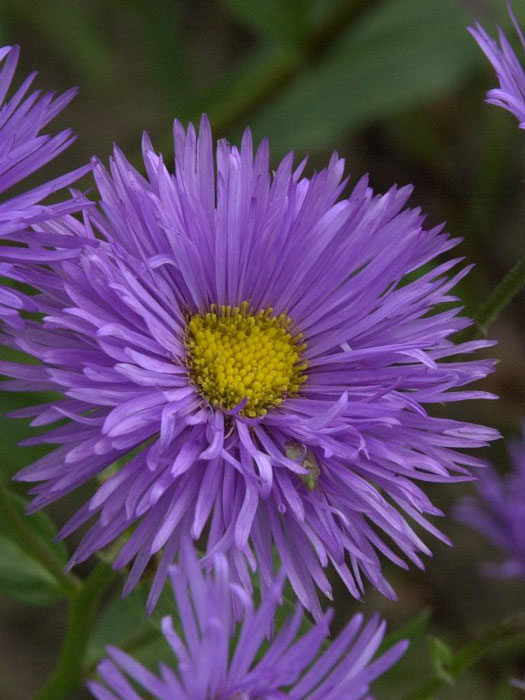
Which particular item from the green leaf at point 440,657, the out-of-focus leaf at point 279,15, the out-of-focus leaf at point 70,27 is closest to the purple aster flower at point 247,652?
the green leaf at point 440,657

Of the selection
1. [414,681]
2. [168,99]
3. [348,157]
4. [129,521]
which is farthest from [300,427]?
[348,157]

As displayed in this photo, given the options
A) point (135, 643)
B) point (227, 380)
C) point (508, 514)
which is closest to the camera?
point (227, 380)

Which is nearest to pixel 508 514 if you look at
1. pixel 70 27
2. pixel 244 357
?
pixel 244 357

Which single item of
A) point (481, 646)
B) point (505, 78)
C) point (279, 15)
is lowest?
point (481, 646)

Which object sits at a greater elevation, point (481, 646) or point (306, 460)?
point (306, 460)

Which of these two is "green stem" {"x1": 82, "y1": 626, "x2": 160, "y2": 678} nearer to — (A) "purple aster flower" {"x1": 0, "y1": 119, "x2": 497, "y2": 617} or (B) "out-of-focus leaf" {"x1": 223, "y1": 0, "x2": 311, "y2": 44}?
(A) "purple aster flower" {"x1": 0, "y1": 119, "x2": 497, "y2": 617}

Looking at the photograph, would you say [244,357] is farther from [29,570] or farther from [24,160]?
[29,570]

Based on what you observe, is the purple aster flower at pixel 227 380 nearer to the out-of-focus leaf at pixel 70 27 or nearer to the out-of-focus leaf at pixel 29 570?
the out-of-focus leaf at pixel 29 570

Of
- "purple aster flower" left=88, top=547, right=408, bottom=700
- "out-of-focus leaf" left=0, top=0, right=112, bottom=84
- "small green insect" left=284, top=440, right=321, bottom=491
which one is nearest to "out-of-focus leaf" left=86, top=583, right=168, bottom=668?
"small green insect" left=284, top=440, right=321, bottom=491
